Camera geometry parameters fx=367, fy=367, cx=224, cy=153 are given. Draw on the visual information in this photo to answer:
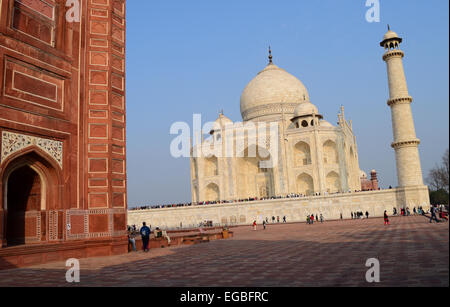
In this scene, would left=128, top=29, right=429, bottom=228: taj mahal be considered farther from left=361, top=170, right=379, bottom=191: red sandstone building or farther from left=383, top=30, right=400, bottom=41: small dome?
left=361, top=170, right=379, bottom=191: red sandstone building

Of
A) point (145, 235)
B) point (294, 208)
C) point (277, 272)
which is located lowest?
point (277, 272)

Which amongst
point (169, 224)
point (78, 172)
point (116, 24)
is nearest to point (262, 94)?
point (169, 224)

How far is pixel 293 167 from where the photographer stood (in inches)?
1405

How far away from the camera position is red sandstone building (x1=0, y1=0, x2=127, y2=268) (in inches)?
356

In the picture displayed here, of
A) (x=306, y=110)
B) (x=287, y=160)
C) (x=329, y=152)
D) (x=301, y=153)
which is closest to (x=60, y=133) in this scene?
(x=287, y=160)

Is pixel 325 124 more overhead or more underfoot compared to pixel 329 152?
more overhead

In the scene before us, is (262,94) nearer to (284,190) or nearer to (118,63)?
(284,190)

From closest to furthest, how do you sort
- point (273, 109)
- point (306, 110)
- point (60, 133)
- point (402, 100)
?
point (60, 133), point (402, 100), point (306, 110), point (273, 109)

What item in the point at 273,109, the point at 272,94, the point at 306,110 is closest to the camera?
the point at 306,110

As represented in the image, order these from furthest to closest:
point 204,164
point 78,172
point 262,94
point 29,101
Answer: point 262,94
point 204,164
point 78,172
point 29,101

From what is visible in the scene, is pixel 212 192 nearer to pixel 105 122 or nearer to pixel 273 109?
pixel 273 109

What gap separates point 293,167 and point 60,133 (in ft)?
91.5
